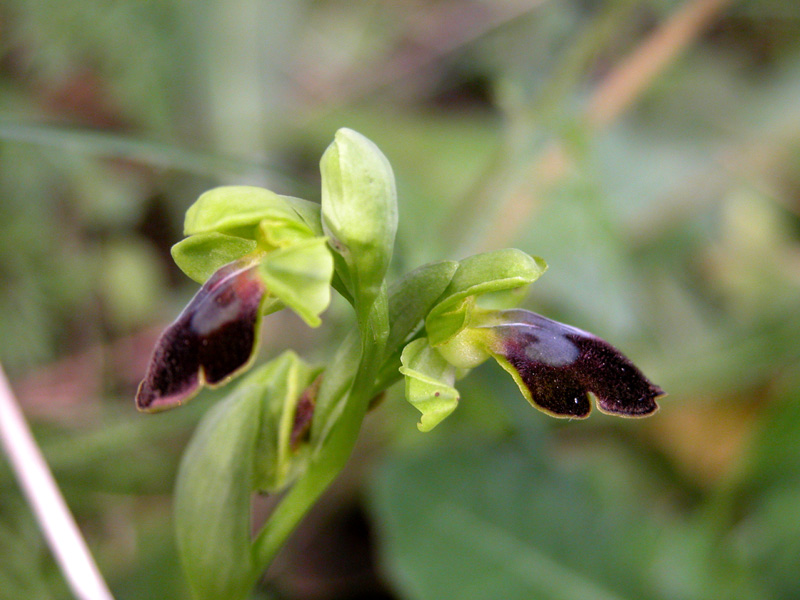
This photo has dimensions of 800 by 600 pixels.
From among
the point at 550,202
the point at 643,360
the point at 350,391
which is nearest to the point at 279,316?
the point at 550,202

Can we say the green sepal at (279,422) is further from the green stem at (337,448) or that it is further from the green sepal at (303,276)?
the green sepal at (303,276)

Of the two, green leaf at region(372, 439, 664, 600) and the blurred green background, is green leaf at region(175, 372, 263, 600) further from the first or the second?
green leaf at region(372, 439, 664, 600)

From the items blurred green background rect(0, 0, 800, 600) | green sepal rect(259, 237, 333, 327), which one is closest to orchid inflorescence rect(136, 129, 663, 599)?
green sepal rect(259, 237, 333, 327)

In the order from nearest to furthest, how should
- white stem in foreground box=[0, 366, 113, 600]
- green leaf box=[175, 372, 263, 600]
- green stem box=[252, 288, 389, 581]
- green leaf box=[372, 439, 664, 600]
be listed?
green stem box=[252, 288, 389, 581], green leaf box=[175, 372, 263, 600], white stem in foreground box=[0, 366, 113, 600], green leaf box=[372, 439, 664, 600]

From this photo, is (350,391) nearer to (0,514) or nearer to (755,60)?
(0,514)

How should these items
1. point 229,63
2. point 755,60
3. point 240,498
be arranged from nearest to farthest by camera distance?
point 240,498 < point 229,63 < point 755,60

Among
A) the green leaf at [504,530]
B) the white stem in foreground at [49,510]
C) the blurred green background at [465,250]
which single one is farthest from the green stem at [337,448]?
the green leaf at [504,530]

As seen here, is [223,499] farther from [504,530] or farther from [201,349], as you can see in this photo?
[504,530]
